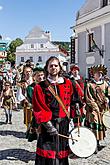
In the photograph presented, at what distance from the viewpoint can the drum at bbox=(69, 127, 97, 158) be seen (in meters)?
4.30

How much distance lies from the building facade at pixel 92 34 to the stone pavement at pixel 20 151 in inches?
534

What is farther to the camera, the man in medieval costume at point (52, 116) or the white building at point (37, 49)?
the white building at point (37, 49)

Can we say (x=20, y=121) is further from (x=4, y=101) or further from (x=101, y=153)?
(x=101, y=153)

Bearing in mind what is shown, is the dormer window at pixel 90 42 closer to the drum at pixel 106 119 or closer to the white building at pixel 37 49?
the drum at pixel 106 119

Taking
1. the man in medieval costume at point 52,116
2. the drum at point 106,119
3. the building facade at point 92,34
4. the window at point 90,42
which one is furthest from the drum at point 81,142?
the window at point 90,42

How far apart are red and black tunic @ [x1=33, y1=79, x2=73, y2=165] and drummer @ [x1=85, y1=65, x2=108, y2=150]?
5.77 ft

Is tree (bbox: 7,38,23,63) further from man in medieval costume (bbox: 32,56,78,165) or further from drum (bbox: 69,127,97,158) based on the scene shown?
man in medieval costume (bbox: 32,56,78,165)

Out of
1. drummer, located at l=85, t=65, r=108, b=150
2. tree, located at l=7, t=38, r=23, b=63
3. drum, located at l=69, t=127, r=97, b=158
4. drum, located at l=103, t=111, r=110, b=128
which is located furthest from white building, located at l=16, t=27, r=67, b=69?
drum, located at l=69, t=127, r=97, b=158

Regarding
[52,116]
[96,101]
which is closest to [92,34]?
[96,101]

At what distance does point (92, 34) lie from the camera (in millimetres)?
22984

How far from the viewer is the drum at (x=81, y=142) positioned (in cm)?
430

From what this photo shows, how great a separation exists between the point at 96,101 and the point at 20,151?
5.25 ft

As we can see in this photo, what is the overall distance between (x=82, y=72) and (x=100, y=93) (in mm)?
18473

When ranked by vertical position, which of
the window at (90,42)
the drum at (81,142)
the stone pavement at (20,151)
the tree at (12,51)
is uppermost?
the tree at (12,51)
